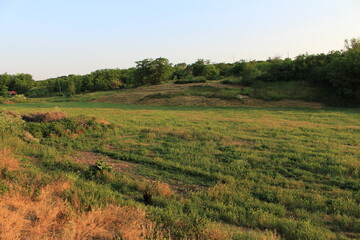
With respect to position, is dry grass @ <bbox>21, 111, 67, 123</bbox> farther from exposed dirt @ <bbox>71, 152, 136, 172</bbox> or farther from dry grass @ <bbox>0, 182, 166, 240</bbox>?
Result: dry grass @ <bbox>0, 182, 166, 240</bbox>

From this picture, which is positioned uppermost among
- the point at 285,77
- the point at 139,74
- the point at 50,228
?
the point at 139,74

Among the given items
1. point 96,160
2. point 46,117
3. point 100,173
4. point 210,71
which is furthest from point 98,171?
point 210,71

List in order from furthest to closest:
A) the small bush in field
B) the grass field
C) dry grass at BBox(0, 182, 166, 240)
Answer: the small bush in field, the grass field, dry grass at BBox(0, 182, 166, 240)

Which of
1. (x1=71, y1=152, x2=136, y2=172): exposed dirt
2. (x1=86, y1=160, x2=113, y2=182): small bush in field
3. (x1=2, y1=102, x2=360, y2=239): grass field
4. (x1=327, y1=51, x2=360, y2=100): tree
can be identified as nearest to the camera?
(x1=2, y1=102, x2=360, y2=239): grass field

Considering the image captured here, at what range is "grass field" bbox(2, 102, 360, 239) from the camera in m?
4.92

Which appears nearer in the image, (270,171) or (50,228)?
(50,228)

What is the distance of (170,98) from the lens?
42656 mm

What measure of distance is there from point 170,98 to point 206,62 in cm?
3984

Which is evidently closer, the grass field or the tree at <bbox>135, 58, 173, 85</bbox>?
the grass field

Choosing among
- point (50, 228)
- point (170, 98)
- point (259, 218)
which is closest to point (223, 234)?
point (259, 218)

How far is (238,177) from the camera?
752cm

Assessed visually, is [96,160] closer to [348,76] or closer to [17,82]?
[348,76]

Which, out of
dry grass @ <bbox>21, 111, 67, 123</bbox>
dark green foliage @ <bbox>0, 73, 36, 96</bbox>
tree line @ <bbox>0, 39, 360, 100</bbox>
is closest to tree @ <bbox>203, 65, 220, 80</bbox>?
tree line @ <bbox>0, 39, 360, 100</bbox>

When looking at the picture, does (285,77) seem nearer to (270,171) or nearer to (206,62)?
(270,171)
